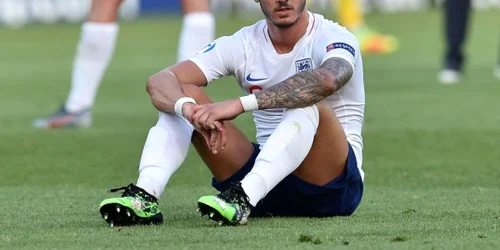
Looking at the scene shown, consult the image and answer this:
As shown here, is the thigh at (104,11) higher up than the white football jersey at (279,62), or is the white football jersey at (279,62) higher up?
the white football jersey at (279,62)

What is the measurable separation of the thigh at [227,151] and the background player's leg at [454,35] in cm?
825

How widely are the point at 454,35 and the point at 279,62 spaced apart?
325 inches

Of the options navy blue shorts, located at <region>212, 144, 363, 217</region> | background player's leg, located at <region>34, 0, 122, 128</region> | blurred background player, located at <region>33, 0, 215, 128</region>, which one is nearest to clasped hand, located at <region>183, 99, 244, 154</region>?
navy blue shorts, located at <region>212, 144, 363, 217</region>

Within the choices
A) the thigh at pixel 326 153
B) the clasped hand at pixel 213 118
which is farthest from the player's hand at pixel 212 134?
the thigh at pixel 326 153

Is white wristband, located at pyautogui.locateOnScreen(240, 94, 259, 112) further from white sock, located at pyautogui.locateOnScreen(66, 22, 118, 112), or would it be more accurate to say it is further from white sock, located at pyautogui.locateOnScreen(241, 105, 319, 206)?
white sock, located at pyautogui.locateOnScreen(66, 22, 118, 112)

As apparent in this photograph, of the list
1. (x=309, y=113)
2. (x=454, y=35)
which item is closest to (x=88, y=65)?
(x=309, y=113)

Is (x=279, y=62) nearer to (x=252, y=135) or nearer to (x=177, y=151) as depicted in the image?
(x=177, y=151)

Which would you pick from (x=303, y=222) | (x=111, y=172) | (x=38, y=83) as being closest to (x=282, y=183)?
(x=303, y=222)

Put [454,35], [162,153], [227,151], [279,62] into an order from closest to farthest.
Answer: [162,153] → [227,151] → [279,62] → [454,35]

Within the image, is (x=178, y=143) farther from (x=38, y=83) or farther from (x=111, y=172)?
(x=38, y=83)

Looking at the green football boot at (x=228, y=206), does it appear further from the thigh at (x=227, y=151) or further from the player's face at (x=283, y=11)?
the player's face at (x=283, y=11)

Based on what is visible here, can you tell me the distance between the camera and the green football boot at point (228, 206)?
16.3ft

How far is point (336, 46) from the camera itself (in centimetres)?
534

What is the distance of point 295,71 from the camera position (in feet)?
17.9
